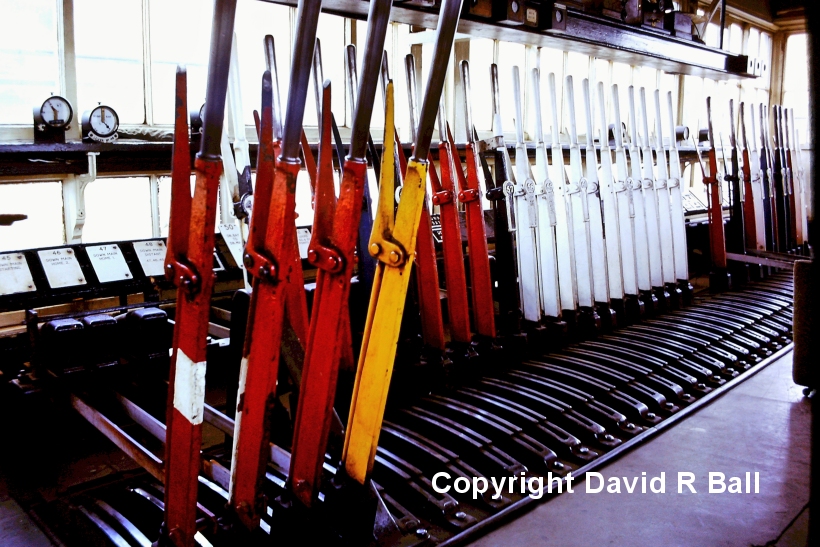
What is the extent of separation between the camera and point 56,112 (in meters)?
3.43

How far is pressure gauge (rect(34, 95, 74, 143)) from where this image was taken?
3.39 metres

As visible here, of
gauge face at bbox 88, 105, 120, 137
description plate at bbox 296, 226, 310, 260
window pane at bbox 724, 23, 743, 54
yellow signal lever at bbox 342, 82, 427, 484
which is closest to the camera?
yellow signal lever at bbox 342, 82, 427, 484

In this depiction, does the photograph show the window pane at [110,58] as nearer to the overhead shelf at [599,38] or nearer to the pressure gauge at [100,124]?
the pressure gauge at [100,124]

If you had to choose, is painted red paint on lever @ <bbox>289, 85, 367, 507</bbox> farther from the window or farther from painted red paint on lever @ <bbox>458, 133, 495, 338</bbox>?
the window

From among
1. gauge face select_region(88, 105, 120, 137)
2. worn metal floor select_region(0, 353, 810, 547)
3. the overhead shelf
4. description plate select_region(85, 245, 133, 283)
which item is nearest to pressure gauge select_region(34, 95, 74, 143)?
gauge face select_region(88, 105, 120, 137)

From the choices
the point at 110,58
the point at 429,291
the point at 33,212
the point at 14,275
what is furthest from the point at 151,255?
the point at 110,58

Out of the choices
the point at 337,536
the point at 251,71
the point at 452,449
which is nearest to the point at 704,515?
the point at 452,449

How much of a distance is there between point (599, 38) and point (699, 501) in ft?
8.29

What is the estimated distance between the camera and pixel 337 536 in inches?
66.0

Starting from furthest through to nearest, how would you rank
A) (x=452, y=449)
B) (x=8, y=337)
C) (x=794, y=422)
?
(x=8, y=337), (x=794, y=422), (x=452, y=449)

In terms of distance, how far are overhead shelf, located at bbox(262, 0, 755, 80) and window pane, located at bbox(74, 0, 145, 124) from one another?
2.17 metres

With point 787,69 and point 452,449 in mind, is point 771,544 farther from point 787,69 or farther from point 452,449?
point 787,69

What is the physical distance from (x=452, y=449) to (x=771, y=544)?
982mm

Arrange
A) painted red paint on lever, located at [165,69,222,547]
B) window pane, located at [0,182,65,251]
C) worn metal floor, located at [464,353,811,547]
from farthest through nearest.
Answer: window pane, located at [0,182,65,251]
worn metal floor, located at [464,353,811,547]
painted red paint on lever, located at [165,69,222,547]
